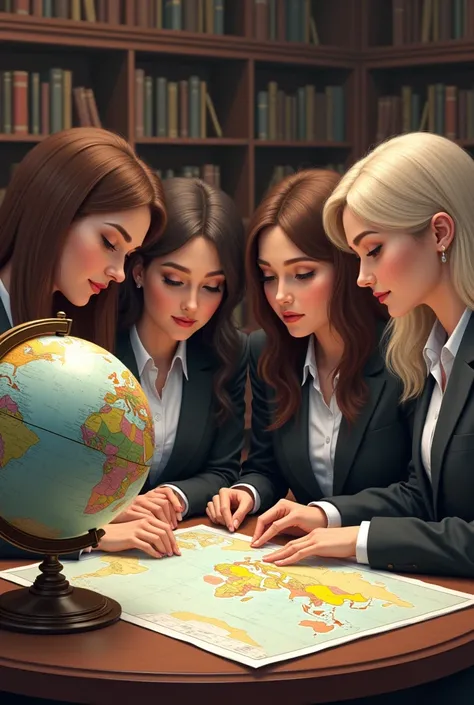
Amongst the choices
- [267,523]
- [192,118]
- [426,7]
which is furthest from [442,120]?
[267,523]

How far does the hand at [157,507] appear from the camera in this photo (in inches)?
99.7

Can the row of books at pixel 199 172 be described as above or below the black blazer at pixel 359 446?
above

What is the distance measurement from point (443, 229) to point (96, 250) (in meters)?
0.79

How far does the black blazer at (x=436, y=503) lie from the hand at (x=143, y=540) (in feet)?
1.33

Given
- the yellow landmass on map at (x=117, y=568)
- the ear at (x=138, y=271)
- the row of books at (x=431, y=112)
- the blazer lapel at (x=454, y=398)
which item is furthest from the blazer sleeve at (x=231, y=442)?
the row of books at (x=431, y=112)

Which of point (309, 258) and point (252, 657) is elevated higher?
point (309, 258)

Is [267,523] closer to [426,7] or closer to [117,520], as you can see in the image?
[117,520]

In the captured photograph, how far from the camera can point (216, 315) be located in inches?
116

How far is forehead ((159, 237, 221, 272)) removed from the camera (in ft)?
9.15

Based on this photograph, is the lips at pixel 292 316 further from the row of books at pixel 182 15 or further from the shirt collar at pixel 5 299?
the row of books at pixel 182 15

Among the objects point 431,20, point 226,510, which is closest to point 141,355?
point 226,510

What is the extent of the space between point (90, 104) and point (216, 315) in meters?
3.03

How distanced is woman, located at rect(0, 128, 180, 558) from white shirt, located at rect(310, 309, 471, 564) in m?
0.72

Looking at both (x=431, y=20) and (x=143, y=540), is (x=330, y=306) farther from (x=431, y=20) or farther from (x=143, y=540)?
(x=431, y=20)
